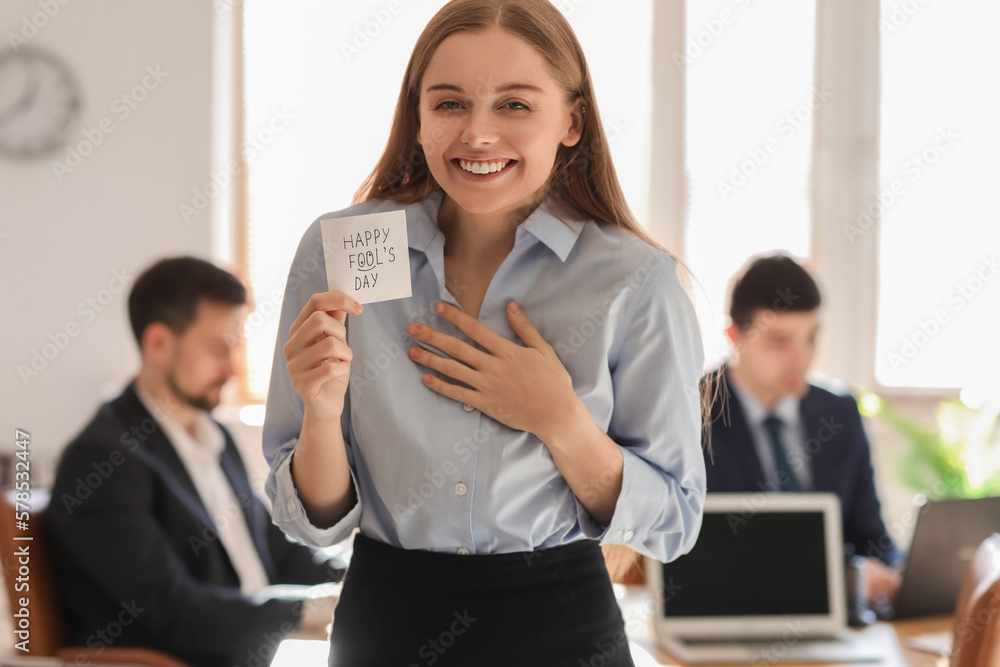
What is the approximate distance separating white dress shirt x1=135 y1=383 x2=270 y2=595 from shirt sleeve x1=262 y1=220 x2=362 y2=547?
1.40 m

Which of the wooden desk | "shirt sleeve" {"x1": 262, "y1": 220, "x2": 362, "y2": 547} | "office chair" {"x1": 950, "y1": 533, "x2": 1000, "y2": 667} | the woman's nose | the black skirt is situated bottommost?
the wooden desk

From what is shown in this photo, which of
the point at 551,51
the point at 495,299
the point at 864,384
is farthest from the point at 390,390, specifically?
the point at 864,384

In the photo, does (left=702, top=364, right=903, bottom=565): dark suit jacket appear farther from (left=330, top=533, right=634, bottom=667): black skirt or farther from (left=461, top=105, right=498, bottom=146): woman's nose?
(left=461, top=105, right=498, bottom=146): woman's nose

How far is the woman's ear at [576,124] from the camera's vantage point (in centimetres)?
110

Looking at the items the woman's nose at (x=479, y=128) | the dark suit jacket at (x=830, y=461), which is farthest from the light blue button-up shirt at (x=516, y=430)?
the dark suit jacket at (x=830, y=461)

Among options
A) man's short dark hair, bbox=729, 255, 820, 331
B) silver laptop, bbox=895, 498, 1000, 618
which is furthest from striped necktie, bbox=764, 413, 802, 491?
silver laptop, bbox=895, 498, 1000, 618

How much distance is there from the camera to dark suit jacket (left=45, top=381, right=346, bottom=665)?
193 centimetres

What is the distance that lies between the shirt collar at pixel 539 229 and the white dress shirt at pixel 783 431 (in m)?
1.82

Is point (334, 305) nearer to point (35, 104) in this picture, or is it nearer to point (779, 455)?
point (779, 455)

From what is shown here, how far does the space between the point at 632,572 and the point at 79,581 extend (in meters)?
A: 1.45

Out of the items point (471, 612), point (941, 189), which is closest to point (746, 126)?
point (941, 189)

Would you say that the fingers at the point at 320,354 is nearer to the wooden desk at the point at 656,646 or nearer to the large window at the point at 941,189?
the wooden desk at the point at 656,646

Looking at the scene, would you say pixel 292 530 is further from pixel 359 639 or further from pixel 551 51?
pixel 551 51

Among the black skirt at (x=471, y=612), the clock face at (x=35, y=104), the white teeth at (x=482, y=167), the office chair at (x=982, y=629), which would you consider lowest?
the office chair at (x=982, y=629)
